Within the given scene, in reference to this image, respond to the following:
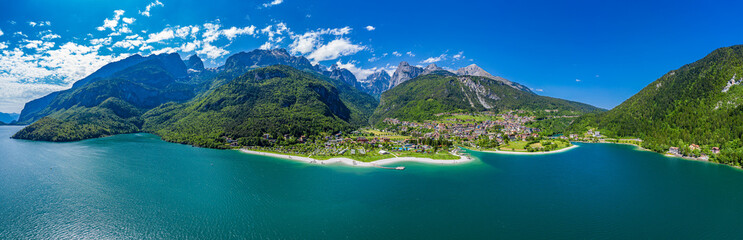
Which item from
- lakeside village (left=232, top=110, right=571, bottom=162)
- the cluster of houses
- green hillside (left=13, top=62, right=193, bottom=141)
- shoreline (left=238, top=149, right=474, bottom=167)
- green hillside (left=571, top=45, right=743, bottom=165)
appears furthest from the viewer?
the cluster of houses

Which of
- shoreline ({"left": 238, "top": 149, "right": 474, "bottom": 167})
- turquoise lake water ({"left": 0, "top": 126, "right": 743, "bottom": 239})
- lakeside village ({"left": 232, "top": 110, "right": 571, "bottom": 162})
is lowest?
turquoise lake water ({"left": 0, "top": 126, "right": 743, "bottom": 239})

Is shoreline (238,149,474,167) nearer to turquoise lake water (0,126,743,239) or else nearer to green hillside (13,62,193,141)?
turquoise lake water (0,126,743,239)

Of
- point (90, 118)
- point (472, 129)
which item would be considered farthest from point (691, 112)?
point (90, 118)

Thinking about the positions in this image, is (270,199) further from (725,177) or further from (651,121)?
(651,121)

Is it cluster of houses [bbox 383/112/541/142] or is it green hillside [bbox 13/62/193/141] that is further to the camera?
cluster of houses [bbox 383/112/541/142]

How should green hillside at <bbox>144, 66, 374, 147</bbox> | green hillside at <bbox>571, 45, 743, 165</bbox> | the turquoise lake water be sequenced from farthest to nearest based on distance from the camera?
green hillside at <bbox>144, 66, 374, 147</bbox>
green hillside at <bbox>571, 45, 743, 165</bbox>
the turquoise lake water

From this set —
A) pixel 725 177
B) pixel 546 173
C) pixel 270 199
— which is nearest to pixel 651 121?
pixel 725 177

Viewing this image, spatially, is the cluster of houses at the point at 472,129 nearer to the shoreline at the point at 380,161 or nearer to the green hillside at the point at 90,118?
the shoreline at the point at 380,161

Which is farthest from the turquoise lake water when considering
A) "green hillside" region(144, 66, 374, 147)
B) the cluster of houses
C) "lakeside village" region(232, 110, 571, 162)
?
the cluster of houses
